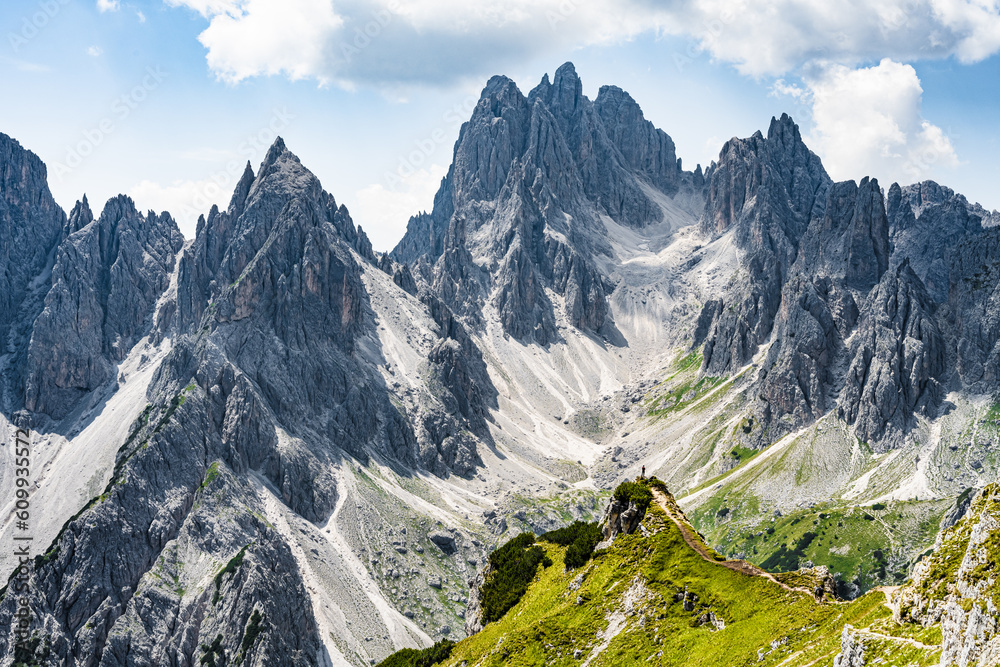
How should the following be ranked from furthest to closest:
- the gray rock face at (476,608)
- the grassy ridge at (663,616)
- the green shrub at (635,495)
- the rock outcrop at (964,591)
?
the gray rock face at (476,608) < the green shrub at (635,495) < the grassy ridge at (663,616) < the rock outcrop at (964,591)

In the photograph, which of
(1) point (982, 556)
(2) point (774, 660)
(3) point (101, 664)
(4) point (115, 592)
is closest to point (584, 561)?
(2) point (774, 660)

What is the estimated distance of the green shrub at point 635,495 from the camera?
6881cm

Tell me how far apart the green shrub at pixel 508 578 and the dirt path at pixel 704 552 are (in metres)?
18.3

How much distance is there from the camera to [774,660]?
44.1m

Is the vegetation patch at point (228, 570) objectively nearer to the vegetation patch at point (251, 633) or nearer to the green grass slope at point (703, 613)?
the vegetation patch at point (251, 633)

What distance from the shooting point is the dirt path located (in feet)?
178

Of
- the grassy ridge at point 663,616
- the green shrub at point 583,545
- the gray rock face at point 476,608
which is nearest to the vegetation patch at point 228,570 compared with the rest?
the gray rock face at point 476,608

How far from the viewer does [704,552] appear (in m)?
60.6

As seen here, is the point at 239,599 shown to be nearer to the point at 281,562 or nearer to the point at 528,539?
the point at 281,562

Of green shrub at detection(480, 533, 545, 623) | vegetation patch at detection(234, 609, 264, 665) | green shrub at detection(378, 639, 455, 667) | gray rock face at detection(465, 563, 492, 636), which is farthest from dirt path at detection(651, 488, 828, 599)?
vegetation patch at detection(234, 609, 264, 665)

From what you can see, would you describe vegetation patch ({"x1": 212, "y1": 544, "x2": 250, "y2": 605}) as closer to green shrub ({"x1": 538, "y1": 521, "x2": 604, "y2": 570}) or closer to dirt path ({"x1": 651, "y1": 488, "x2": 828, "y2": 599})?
green shrub ({"x1": 538, "y1": 521, "x2": 604, "y2": 570})

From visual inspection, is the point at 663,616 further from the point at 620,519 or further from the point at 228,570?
the point at 228,570

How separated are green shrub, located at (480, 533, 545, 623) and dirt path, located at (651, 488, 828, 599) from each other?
1830 centimetres

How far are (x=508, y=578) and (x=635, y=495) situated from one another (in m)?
21.0
